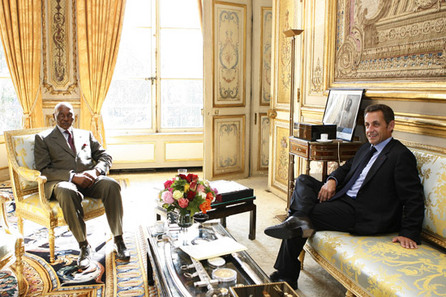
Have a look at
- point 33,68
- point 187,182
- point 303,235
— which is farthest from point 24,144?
point 33,68

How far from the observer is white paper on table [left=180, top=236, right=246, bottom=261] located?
7.08 feet

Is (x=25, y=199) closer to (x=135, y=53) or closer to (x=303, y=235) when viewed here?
(x=303, y=235)

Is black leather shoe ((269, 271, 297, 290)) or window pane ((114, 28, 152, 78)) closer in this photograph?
black leather shoe ((269, 271, 297, 290))

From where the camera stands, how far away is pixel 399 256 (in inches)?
83.0

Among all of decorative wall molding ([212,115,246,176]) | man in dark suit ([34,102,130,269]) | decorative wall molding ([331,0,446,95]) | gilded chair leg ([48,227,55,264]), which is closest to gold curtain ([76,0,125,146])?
decorative wall molding ([212,115,246,176])

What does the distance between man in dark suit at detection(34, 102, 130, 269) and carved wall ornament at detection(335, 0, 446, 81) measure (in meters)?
2.22

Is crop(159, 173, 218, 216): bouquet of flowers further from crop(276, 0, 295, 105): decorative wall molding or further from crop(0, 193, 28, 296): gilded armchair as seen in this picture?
crop(276, 0, 295, 105): decorative wall molding

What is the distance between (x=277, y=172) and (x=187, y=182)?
9.05 feet

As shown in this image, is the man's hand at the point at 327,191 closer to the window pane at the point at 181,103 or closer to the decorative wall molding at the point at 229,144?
the decorative wall molding at the point at 229,144

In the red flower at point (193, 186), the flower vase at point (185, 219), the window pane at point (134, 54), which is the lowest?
the flower vase at point (185, 219)

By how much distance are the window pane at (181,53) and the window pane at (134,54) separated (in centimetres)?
22

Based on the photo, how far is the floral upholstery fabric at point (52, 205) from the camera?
2.96 m

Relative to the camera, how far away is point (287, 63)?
468 cm

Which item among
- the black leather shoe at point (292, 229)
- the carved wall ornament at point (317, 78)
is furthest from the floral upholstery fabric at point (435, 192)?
the carved wall ornament at point (317, 78)
